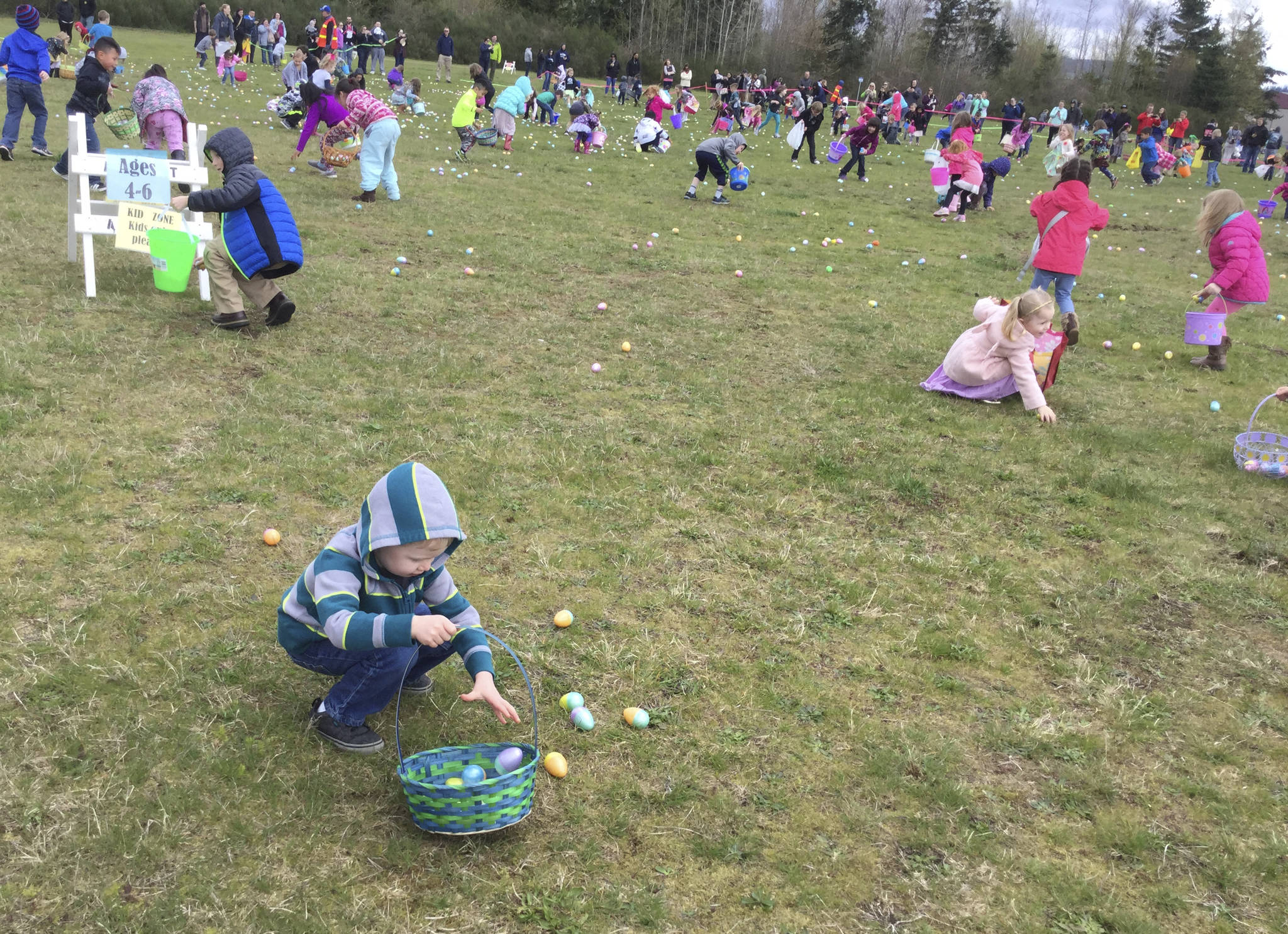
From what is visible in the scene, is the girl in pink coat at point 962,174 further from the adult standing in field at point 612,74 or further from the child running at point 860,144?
the adult standing in field at point 612,74

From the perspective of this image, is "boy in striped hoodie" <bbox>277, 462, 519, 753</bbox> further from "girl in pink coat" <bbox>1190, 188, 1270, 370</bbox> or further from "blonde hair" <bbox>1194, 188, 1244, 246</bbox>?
"blonde hair" <bbox>1194, 188, 1244, 246</bbox>

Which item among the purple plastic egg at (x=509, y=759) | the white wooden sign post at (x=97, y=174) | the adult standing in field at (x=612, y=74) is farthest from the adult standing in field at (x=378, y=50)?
the purple plastic egg at (x=509, y=759)

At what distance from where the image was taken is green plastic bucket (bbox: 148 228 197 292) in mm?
6785

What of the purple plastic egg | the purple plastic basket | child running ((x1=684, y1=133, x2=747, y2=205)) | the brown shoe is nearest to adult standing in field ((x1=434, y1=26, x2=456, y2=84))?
child running ((x1=684, y1=133, x2=747, y2=205))

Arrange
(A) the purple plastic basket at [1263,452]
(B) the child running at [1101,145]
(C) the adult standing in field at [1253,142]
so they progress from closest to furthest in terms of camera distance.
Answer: (A) the purple plastic basket at [1263,452]
(B) the child running at [1101,145]
(C) the adult standing in field at [1253,142]

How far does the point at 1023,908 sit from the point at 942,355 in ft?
20.1

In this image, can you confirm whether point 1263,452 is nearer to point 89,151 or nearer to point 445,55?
point 89,151

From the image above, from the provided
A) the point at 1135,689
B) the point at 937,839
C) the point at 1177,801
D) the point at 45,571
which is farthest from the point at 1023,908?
the point at 45,571

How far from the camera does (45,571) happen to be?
3.83m

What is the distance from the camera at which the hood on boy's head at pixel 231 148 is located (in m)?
6.30

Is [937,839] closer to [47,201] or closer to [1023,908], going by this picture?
[1023,908]

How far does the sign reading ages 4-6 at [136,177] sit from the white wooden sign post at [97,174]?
0.20ft

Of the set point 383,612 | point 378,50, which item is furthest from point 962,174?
point 378,50

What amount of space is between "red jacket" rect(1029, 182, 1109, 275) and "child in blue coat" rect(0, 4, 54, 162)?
479 inches
